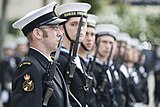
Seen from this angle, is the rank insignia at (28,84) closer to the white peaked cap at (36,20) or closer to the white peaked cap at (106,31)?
the white peaked cap at (36,20)

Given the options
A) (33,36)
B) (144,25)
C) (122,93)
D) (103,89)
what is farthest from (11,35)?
Answer: (33,36)

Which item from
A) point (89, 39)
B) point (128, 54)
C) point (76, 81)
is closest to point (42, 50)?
point (76, 81)

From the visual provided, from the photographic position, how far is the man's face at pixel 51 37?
17.1ft

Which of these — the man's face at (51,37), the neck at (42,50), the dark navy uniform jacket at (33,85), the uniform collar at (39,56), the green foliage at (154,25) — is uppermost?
the green foliage at (154,25)

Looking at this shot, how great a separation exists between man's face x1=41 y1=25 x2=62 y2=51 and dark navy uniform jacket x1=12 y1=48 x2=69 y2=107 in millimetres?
106

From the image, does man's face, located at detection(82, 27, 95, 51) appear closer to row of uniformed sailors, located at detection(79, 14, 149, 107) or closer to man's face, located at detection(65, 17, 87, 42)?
row of uniformed sailors, located at detection(79, 14, 149, 107)

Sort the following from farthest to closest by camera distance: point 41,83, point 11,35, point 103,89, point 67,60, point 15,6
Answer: point 15,6, point 11,35, point 103,89, point 67,60, point 41,83

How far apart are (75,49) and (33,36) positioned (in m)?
1.19

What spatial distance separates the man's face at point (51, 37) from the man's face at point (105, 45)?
340 cm

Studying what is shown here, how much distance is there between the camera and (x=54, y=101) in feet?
16.9

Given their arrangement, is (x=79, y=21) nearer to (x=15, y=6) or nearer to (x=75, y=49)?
(x=75, y=49)

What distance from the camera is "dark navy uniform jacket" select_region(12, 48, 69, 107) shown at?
4.93 m

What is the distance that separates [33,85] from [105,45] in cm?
387

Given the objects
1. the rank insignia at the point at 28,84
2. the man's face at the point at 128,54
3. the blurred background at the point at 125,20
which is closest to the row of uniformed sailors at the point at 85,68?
the rank insignia at the point at 28,84
